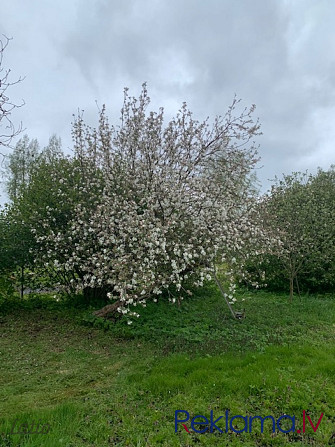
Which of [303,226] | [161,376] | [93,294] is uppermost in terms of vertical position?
[303,226]

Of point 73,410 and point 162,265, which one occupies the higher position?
point 162,265

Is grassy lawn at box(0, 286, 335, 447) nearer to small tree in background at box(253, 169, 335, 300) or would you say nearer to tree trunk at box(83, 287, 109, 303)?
tree trunk at box(83, 287, 109, 303)

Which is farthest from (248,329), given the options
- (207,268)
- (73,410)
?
(73,410)

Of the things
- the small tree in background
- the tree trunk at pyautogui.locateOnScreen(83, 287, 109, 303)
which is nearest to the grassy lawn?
the tree trunk at pyautogui.locateOnScreen(83, 287, 109, 303)

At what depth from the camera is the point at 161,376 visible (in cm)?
424

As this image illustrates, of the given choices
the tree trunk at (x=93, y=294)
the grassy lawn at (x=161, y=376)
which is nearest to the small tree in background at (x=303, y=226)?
the grassy lawn at (x=161, y=376)

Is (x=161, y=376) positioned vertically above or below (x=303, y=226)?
below

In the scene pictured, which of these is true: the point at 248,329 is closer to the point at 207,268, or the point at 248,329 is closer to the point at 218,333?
the point at 218,333

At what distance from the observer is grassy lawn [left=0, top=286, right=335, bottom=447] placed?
3.19m

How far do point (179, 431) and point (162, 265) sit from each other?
2.96 meters

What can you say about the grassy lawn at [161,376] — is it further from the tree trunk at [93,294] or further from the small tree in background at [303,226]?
the small tree in background at [303,226]

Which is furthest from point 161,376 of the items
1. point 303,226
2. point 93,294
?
point 303,226

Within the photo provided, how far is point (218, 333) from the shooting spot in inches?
238

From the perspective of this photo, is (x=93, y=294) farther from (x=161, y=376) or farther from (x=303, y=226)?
(x=303, y=226)
